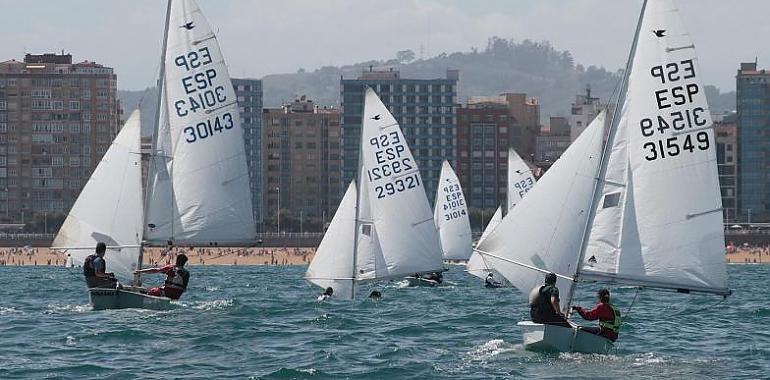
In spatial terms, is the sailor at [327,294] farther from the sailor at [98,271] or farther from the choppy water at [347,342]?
the sailor at [98,271]

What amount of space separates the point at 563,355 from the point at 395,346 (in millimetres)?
4629

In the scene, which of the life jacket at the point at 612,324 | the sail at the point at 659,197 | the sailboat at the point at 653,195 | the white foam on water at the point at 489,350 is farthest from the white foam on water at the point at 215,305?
the life jacket at the point at 612,324

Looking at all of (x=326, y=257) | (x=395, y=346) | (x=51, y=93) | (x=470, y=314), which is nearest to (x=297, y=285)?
(x=326, y=257)

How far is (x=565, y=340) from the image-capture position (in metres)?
31.7

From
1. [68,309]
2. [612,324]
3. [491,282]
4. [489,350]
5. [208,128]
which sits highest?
[208,128]

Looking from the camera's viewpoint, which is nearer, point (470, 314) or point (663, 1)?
point (663, 1)

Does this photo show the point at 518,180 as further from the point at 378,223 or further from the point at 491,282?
the point at 378,223

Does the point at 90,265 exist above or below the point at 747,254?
above

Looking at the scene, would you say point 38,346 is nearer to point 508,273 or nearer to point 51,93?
point 508,273

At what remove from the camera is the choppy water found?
30328mm

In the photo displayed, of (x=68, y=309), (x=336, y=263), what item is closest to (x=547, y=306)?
(x=68, y=309)

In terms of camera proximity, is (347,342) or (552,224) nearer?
(552,224)

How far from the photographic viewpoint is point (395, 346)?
34844 millimetres

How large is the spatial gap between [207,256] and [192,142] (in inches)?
4070
